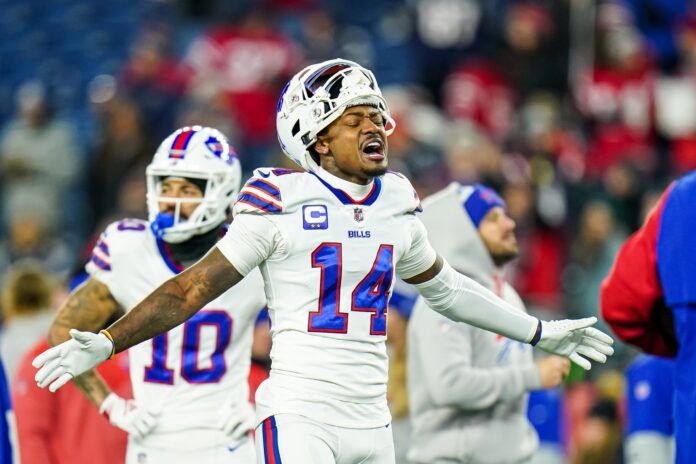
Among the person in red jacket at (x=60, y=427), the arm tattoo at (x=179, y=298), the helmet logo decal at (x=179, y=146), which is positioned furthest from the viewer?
the person in red jacket at (x=60, y=427)

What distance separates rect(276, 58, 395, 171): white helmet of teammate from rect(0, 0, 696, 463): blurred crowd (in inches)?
213

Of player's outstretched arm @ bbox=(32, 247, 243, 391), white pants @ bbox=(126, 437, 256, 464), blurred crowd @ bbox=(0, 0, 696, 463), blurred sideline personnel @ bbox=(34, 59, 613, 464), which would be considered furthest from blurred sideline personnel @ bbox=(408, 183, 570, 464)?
blurred crowd @ bbox=(0, 0, 696, 463)

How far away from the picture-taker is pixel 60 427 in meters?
6.08

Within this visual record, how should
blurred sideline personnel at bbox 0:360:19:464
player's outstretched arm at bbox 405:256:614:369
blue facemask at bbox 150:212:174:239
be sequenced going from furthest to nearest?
blue facemask at bbox 150:212:174:239, blurred sideline personnel at bbox 0:360:19:464, player's outstretched arm at bbox 405:256:614:369

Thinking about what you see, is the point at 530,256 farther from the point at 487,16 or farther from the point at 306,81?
the point at 306,81

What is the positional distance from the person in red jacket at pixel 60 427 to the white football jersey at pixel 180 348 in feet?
3.39

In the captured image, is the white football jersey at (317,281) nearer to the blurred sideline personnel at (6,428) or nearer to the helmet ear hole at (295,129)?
the helmet ear hole at (295,129)

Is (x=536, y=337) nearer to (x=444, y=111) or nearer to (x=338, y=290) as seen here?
(x=338, y=290)

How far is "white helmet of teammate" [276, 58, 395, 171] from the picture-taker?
438 centimetres

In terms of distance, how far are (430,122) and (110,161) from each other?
298cm

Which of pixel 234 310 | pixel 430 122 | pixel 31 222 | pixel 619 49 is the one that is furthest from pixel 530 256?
pixel 234 310

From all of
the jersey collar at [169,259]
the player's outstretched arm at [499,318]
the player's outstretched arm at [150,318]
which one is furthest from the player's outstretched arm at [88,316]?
the player's outstretched arm at [499,318]

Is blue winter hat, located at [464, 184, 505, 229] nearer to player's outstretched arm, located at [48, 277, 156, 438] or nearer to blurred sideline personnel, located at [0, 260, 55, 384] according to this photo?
player's outstretched arm, located at [48, 277, 156, 438]

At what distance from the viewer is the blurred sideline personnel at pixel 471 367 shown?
5555mm
